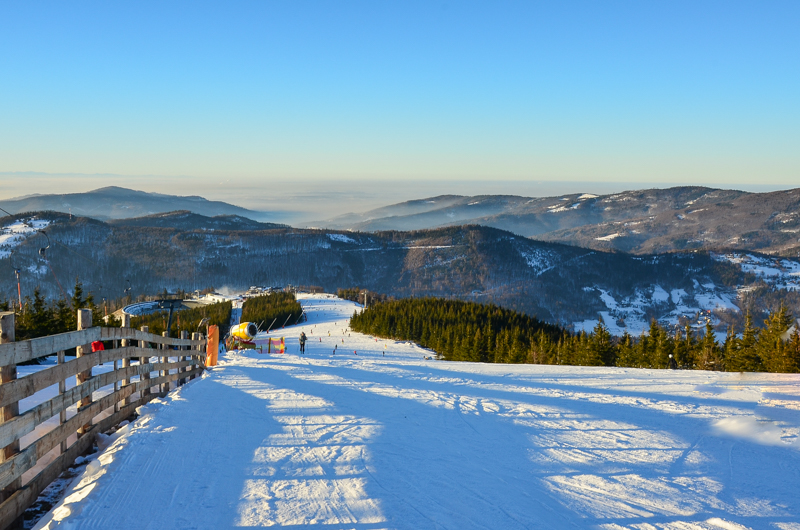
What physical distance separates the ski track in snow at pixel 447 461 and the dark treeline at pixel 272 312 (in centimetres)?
8390

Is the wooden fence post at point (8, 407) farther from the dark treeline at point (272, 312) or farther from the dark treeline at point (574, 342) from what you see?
the dark treeline at point (272, 312)

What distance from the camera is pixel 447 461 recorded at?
690 centimetres

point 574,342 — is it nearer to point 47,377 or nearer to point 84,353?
point 84,353

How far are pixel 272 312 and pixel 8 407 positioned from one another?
100043 millimetres

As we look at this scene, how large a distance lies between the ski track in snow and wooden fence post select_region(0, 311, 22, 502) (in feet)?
1.52

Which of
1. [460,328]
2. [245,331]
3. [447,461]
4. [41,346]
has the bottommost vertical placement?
[460,328]

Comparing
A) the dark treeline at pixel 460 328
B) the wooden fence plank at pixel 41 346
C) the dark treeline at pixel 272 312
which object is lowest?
the dark treeline at pixel 272 312

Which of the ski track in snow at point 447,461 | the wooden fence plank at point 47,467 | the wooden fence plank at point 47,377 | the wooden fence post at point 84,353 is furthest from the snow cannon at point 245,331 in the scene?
the wooden fence post at point 84,353

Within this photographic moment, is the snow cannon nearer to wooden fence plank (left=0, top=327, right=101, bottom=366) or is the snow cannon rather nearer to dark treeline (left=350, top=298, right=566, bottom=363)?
wooden fence plank (left=0, top=327, right=101, bottom=366)

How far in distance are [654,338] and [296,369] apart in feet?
133

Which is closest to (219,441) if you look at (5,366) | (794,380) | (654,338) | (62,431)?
(62,431)

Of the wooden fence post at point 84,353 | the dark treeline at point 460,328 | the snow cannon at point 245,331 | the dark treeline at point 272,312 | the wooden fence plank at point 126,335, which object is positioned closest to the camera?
the wooden fence post at point 84,353

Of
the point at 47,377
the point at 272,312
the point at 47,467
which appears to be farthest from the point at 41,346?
the point at 272,312

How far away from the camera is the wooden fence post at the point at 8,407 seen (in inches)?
194
